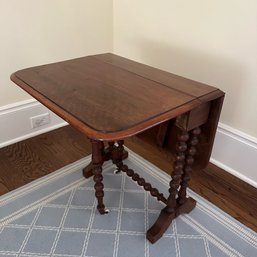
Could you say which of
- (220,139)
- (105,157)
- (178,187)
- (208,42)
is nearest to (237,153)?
(220,139)

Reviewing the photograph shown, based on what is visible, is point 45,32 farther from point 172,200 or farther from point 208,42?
point 172,200

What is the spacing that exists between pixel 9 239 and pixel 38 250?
0.17m

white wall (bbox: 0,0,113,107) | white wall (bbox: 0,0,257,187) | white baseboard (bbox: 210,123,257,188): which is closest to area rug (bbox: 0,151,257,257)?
white baseboard (bbox: 210,123,257,188)

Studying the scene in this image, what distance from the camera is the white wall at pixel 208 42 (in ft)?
5.02

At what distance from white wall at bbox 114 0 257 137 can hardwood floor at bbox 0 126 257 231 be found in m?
0.37

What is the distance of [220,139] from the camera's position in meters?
1.84

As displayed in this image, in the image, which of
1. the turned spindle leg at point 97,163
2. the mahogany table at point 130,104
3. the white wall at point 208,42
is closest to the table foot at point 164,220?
the mahogany table at point 130,104

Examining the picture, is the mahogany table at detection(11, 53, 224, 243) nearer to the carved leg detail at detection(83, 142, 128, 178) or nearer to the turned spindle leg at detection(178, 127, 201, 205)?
the turned spindle leg at detection(178, 127, 201, 205)

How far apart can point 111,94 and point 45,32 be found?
111 cm

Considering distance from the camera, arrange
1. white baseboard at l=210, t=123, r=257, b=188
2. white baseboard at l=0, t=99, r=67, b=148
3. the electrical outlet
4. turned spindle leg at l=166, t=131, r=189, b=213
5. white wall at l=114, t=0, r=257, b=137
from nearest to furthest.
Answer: turned spindle leg at l=166, t=131, r=189, b=213 → white wall at l=114, t=0, r=257, b=137 → white baseboard at l=210, t=123, r=257, b=188 → white baseboard at l=0, t=99, r=67, b=148 → the electrical outlet

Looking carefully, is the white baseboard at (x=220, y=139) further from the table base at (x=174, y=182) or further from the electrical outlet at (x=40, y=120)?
the table base at (x=174, y=182)

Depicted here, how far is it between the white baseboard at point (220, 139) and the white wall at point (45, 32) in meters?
0.09

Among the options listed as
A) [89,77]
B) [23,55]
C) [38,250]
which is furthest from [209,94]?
[23,55]

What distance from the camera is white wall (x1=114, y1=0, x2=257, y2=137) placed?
1529 millimetres
